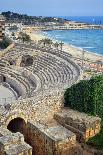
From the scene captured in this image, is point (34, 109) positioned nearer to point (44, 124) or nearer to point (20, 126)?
point (44, 124)

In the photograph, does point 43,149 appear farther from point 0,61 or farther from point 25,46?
point 25,46

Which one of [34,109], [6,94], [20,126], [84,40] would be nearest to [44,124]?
[34,109]

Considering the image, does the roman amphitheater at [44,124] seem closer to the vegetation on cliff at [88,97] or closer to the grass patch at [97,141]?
the grass patch at [97,141]

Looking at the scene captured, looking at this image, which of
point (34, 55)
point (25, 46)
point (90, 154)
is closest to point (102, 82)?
point (90, 154)

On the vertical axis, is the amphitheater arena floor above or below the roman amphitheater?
below

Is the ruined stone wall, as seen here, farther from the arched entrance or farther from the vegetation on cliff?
the vegetation on cliff

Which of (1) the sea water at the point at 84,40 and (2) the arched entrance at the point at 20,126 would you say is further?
(1) the sea water at the point at 84,40

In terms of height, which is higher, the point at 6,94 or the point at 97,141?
the point at 97,141

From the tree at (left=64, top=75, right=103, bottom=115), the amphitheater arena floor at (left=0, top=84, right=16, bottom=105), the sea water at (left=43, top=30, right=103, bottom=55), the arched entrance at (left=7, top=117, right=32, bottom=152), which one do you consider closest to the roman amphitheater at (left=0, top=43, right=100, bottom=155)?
the arched entrance at (left=7, top=117, right=32, bottom=152)

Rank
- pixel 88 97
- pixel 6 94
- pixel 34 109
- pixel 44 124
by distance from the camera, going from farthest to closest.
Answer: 1. pixel 6 94
2. pixel 88 97
3. pixel 34 109
4. pixel 44 124

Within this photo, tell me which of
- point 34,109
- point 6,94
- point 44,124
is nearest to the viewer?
point 44,124

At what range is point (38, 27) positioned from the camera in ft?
606

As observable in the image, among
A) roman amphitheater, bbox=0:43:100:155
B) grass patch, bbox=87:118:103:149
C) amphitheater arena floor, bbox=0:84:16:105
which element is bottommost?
amphitheater arena floor, bbox=0:84:16:105

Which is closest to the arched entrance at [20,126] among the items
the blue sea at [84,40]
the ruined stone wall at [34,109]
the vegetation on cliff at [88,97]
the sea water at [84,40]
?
the ruined stone wall at [34,109]
